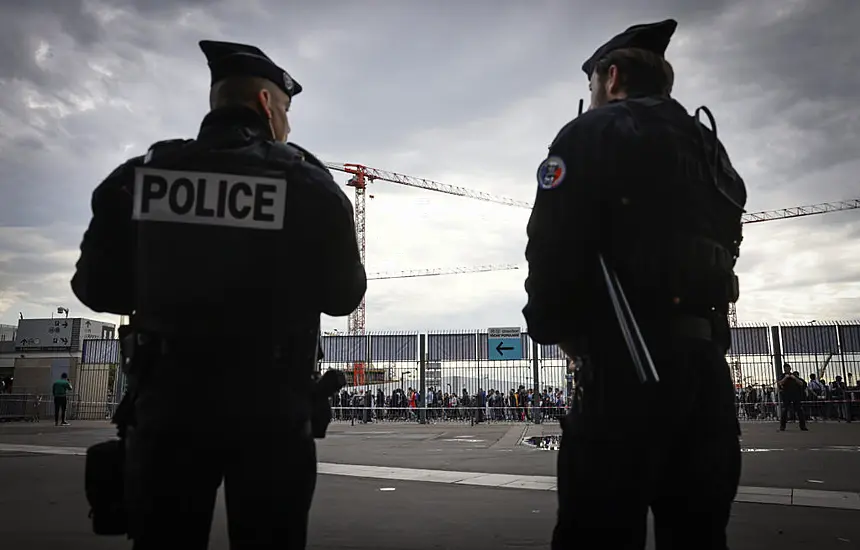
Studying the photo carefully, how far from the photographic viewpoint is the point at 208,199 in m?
1.96

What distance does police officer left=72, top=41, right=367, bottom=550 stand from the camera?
5.91ft

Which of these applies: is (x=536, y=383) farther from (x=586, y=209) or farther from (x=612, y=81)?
(x=586, y=209)

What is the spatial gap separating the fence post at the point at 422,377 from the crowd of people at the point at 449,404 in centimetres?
17

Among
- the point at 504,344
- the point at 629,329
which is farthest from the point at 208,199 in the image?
the point at 504,344

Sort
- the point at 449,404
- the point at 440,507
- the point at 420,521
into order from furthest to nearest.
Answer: the point at 449,404 < the point at 440,507 < the point at 420,521

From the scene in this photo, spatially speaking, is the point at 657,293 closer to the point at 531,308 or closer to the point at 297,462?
the point at 531,308

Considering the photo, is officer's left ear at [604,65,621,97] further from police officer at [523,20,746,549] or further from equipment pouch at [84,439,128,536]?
equipment pouch at [84,439,128,536]

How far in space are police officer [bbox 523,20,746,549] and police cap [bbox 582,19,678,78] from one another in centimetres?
29

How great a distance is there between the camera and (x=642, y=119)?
1939 mm

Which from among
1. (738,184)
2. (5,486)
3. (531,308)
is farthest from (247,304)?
(5,486)

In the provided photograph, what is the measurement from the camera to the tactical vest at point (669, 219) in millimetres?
1835

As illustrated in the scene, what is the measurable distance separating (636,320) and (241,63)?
1498mm

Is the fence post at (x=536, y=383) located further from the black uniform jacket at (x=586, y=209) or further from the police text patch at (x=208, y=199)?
the police text patch at (x=208, y=199)

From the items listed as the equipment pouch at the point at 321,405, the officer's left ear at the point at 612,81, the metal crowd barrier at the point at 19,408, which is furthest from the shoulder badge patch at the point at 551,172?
the metal crowd barrier at the point at 19,408
